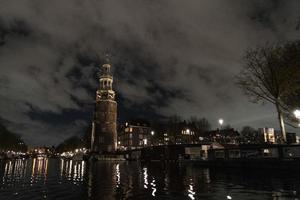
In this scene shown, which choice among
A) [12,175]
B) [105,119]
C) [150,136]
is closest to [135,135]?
[150,136]

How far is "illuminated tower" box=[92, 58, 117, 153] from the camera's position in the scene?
152 meters

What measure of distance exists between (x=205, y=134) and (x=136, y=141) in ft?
157

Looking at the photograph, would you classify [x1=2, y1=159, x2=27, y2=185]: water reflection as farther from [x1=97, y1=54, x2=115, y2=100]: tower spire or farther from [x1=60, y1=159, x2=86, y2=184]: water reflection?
[x1=97, y1=54, x2=115, y2=100]: tower spire

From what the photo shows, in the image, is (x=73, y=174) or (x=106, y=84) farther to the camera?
(x=106, y=84)

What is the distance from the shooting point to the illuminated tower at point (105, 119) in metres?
152

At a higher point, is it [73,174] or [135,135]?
[135,135]

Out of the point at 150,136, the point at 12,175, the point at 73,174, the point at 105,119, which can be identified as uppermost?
the point at 105,119

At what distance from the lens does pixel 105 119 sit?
15750 centimetres

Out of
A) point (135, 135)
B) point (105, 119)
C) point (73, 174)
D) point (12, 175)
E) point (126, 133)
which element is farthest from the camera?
point (126, 133)

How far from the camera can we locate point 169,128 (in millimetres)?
141125

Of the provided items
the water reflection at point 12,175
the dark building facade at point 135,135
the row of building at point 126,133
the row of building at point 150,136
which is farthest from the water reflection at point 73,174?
the dark building facade at point 135,135

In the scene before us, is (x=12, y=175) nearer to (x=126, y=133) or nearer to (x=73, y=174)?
(x=73, y=174)

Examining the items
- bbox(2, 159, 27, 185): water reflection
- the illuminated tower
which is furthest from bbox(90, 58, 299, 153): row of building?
bbox(2, 159, 27, 185): water reflection

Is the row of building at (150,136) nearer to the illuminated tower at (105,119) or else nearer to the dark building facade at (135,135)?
the dark building facade at (135,135)
